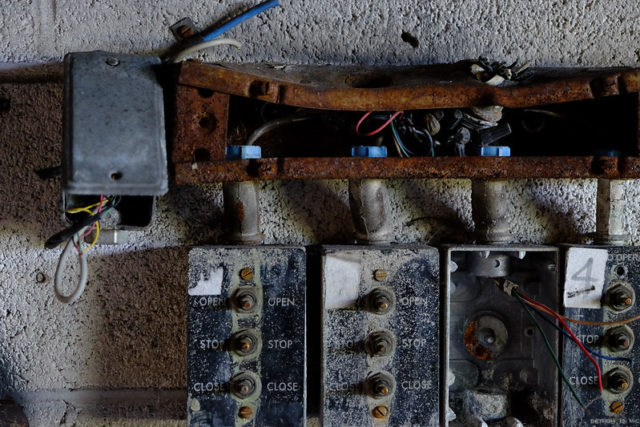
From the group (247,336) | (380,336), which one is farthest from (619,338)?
(247,336)

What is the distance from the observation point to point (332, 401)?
90 centimetres

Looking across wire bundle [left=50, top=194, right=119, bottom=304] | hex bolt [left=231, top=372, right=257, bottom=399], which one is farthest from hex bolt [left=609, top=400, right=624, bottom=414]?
wire bundle [left=50, top=194, right=119, bottom=304]

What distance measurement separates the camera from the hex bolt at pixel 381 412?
0.90 meters

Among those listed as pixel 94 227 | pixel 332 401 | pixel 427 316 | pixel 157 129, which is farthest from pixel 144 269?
pixel 427 316

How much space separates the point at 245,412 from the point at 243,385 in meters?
0.05

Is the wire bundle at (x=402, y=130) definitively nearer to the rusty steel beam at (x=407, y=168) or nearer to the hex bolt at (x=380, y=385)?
the rusty steel beam at (x=407, y=168)

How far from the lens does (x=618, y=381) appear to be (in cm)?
91

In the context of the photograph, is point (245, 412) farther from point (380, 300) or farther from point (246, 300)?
point (380, 300)

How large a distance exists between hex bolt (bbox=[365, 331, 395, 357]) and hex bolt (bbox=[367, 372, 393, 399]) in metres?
0.04

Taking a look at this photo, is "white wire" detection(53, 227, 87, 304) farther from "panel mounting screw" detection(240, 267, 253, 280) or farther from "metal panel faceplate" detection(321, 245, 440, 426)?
"metal panel faceplate" detection(321, 245, 440, 426)

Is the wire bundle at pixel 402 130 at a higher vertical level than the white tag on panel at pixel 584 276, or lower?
higher

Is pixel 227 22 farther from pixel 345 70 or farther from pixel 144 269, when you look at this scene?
pixel 144 269

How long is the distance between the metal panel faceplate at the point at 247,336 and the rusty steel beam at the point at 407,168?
132mm

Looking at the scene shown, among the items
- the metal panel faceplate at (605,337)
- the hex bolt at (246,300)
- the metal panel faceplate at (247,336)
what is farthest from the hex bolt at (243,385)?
the metal panel faceplate at (605,337)
